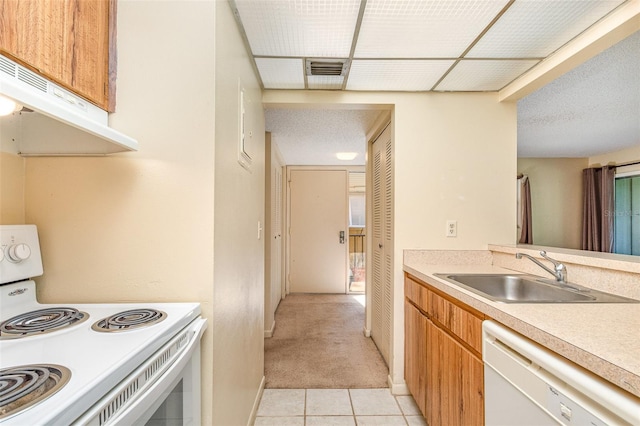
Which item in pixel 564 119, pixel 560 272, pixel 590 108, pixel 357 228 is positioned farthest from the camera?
pixel 357 228

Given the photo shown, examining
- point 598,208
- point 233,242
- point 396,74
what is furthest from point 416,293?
point 598,208

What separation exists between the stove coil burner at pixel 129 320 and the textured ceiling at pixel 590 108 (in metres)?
2.54

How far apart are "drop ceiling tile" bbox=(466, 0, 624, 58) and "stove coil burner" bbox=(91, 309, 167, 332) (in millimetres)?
1823

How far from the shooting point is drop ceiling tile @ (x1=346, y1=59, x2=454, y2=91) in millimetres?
1704

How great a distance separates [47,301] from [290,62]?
5.26 ft

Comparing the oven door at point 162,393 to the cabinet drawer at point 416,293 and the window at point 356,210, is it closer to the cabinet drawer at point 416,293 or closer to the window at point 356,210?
the cabinet drawer at point 416,293

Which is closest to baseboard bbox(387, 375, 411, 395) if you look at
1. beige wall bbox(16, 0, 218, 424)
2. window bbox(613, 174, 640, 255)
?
beige wall bbox(16, 0, 218, 424)

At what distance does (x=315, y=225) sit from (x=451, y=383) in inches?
152

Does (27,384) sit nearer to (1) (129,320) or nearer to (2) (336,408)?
(1) (129,320)

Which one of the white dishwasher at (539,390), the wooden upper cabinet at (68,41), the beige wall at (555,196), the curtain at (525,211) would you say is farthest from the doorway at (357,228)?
the wooden upper cabinet at (68,41)

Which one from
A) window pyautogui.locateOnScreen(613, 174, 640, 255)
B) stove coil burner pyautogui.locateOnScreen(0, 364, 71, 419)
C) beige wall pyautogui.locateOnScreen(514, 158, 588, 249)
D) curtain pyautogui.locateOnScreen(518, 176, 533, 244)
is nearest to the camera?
stove coil burner pyautogui.locateOnScreen(0, 364, 71, 419)

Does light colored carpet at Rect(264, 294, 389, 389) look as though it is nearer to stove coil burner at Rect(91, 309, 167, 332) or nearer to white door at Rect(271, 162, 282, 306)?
white door at Rect(271, 162, 282, 306)

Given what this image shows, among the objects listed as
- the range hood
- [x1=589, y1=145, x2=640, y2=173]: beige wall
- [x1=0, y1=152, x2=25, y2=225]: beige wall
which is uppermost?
[x1=589, y1=145, x2=640, y2=173]: beige wall

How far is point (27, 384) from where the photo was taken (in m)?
0.51
